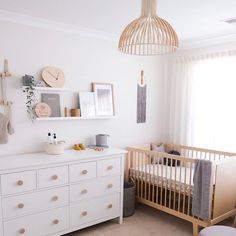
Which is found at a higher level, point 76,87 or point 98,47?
point 98,47

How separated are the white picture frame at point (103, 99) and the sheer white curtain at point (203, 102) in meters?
1.12

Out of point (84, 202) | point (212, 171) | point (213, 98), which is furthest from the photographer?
point (213, 98)

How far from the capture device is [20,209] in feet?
8.05

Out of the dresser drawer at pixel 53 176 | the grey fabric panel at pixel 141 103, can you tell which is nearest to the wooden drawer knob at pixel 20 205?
the dresser drawer at pixel 53 176

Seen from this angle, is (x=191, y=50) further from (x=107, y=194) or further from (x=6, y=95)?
(x=6, y=95)

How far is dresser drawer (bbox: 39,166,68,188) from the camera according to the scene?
2557 mm

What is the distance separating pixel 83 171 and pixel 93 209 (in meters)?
0.50

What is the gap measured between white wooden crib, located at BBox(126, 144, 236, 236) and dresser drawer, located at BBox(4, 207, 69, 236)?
1207 mm

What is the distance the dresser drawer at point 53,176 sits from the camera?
8.39 feet

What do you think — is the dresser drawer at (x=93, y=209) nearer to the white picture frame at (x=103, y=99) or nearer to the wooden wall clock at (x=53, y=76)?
the white picture frame at (x=103, y=99)

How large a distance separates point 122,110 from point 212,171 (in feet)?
5.27

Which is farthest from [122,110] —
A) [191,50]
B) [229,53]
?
[229,53]

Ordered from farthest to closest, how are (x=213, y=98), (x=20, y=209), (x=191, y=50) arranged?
(x=191, y=50), (x=213, y=98), (x=20, y=209)

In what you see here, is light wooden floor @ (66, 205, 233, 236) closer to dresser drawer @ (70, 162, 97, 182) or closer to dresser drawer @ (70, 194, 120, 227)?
dresser drawer @ (70, 194, 120, 227)
